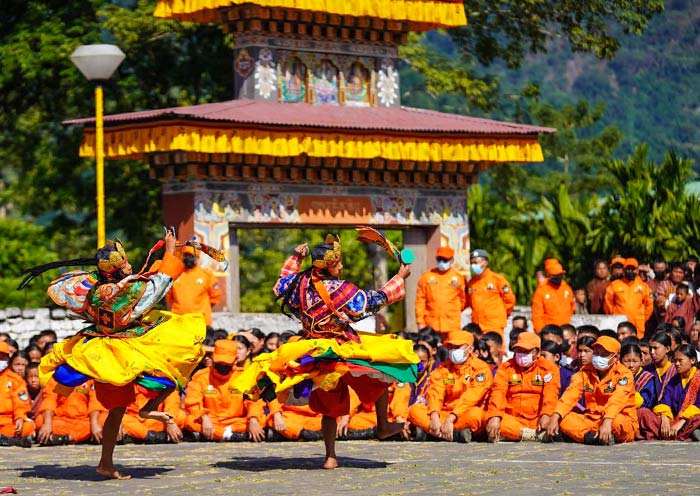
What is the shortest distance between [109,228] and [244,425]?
16.5m

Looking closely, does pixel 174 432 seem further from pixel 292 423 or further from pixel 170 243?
pixel 170 243

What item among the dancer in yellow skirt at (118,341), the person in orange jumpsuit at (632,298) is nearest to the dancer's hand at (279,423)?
the dancer in yellow skirt at (118,341)

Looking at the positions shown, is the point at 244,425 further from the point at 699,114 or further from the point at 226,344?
the point at 699,114

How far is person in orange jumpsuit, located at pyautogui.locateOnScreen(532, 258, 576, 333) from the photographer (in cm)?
2092

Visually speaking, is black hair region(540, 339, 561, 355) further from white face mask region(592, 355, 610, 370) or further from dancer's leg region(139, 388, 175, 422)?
dancer's leg region(139, 388, 175, 422)

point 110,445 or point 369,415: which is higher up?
point 369,415

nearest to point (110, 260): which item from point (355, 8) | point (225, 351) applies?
point (225, 351)

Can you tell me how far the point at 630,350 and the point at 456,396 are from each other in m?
1.64

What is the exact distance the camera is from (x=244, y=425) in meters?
16.1

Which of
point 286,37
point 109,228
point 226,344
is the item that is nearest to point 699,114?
point 109,228

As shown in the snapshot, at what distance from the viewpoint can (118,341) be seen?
12.5 meters

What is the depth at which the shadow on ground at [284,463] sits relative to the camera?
13156 mm

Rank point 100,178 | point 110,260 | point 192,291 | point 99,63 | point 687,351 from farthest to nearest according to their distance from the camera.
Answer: point 192,291 → point 100,178 → point 99,63 → point 687,351 → point 110,260

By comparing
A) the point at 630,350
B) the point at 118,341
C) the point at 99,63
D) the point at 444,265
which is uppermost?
the point at 99,63
